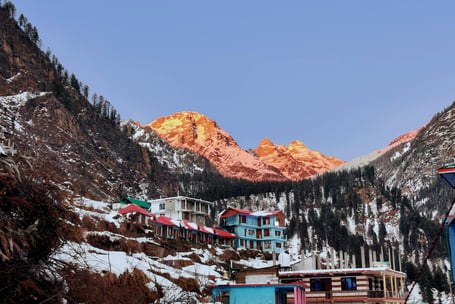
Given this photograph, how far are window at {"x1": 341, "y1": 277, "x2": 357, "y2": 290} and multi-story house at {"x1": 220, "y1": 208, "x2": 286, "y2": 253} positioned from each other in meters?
57.6

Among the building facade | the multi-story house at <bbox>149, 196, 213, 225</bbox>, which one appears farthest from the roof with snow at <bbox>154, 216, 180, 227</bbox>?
the building facade

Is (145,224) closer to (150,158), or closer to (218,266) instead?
(218,266)

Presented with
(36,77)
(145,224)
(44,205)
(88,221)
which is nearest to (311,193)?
(36,77)

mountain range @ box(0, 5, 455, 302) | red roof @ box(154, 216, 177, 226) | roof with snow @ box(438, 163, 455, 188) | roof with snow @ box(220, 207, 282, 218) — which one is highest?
mountain range @ box(0, 5, 455, 302)

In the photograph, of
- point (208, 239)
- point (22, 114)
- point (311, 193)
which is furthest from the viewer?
point (311, 193)

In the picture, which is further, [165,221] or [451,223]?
[165,221]

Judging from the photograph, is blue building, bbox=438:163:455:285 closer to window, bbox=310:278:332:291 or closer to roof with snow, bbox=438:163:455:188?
roof with snow, bbox=438:163:455:188

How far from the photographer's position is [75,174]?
A: 10431cm

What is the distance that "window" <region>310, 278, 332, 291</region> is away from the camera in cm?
4875

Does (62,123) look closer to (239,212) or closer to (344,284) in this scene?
(239,212)

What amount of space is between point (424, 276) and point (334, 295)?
66.8 meters

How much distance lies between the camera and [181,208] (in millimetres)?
105562

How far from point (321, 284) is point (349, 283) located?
2.59m

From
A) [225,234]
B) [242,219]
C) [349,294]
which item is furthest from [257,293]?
[242,219]
